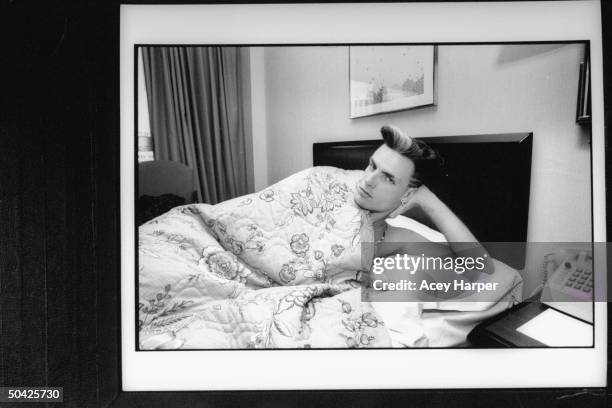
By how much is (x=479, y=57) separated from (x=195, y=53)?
83 cm

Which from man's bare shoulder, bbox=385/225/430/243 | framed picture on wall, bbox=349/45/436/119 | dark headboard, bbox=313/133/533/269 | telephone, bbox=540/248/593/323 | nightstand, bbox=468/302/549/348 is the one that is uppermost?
framed picture on wall, bbox=349/45/436/119

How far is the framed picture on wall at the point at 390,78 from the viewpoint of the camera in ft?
3.52

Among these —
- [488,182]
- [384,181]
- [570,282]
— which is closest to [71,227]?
[384,181]

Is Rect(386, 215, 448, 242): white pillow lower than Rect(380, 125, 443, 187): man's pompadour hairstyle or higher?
lower

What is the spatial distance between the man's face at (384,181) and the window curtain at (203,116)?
36 centimetres

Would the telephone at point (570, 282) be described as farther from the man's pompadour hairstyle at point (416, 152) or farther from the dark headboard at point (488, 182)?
the man's pompadour hairstyle at point (416, 152)

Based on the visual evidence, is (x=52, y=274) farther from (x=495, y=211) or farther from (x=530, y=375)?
(x=530, y=375)

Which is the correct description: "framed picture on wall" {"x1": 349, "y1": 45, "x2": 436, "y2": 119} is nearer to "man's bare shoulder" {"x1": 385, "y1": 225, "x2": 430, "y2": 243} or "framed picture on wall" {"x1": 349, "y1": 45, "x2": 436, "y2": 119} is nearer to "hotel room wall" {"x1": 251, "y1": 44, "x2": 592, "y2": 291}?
"hotel room wall" {"x1": 251, "y1": 44, "x2": 592, "y2": 291}

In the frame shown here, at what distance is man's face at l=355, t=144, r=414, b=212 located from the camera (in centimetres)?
109

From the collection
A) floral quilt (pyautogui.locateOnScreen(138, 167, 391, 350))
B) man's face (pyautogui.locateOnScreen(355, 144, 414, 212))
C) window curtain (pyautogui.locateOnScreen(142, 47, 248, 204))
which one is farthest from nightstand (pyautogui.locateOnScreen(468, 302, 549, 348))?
window curtain (pyautogui.locateOnScreen(142, 47, 248, 204))

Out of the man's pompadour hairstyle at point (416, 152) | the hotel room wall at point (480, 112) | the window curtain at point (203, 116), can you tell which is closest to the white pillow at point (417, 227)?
the man's pompadour hairstyle at point (416, 152)

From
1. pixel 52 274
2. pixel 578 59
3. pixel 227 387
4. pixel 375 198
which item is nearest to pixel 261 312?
pixel 227 387

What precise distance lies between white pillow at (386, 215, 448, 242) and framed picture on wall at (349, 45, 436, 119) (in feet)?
1.04

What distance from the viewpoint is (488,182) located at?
1073 mm
